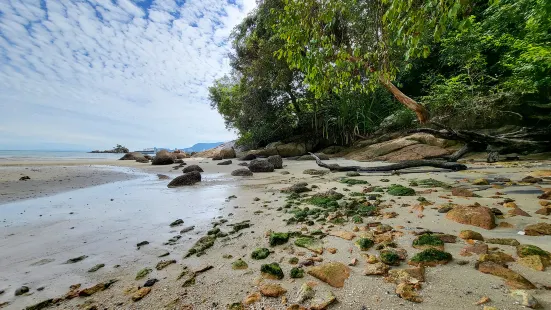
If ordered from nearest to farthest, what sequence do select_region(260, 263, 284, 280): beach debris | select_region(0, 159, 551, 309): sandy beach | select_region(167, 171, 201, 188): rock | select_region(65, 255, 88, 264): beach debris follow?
select_region(0, 159, 551, 309): sandy beach → select_region(260, 263, 284, 280): beach debris → select_region(65, 255, 88, 264): beach debris → select_region(167, 171, 201, 188): rock

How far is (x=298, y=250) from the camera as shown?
201cm

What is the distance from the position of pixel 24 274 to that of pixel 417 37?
470 centimetres

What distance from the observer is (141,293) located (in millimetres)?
1595

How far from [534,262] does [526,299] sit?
431mm

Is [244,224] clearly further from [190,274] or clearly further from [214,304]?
[214,304]

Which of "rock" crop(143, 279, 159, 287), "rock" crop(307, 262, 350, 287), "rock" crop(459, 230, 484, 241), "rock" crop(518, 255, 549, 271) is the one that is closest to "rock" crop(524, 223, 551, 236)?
"rock" crop(459, 230, 484, 241)

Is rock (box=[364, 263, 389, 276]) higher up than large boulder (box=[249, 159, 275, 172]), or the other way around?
large boulder (box=[249, 159, 275, 172])

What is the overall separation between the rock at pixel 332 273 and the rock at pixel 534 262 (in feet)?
3.37

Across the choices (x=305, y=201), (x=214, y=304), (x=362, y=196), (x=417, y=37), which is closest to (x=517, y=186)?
(x=362, y=196)

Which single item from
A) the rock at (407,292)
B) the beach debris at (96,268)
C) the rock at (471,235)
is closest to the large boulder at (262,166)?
the beach debris at (96,268)

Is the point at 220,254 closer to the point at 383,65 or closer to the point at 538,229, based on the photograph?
the point at 538,229

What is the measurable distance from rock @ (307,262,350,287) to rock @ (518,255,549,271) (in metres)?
1.03

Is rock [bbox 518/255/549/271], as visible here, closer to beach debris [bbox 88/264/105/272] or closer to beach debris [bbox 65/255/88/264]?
beach debris [bbox 88/264/105/272]

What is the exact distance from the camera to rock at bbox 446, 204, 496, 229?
2.09m
